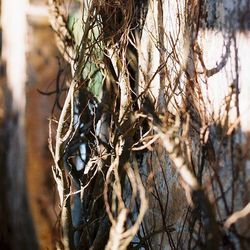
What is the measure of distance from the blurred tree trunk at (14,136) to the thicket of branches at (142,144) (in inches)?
176

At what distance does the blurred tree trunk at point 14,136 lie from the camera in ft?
30.3

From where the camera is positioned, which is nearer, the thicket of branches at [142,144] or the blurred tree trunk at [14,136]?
the thicket of branches at [142,144]

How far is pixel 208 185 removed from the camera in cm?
354

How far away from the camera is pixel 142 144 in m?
4.18

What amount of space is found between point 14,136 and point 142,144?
536 cm

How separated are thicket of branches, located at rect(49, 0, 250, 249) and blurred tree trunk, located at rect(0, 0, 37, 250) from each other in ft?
14.6

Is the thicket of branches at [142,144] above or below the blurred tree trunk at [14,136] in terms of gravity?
below

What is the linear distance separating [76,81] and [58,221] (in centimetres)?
98

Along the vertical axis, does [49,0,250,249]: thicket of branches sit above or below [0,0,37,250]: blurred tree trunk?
below

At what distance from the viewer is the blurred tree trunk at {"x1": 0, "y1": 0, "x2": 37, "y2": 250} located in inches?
364

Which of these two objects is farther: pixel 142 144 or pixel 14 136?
pixel 14 136

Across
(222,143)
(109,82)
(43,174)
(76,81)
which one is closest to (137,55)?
(109,82)

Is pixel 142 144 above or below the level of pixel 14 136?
below

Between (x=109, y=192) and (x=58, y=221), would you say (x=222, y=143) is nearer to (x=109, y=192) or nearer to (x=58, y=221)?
(x=109, y=192)
